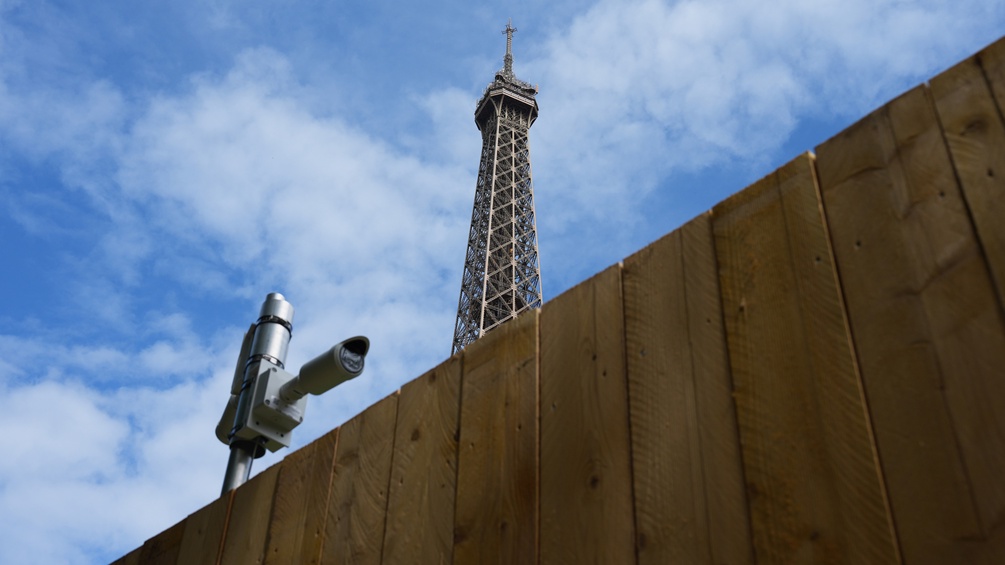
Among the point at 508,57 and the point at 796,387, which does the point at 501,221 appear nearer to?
Answer: the point at 508,57

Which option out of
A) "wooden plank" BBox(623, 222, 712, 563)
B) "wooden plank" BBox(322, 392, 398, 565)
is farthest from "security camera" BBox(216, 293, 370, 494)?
"wooden plank" BBox(623, 222, 712, 563)

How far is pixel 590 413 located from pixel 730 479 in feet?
1.48

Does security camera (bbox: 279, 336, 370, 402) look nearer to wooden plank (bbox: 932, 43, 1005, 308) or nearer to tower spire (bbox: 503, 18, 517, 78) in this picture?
wooden plank (bbox: 932, 43, 1005, 308)

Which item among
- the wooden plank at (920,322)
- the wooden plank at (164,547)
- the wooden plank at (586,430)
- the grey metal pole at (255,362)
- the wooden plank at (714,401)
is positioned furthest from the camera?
the grey metal pole at (255,362)

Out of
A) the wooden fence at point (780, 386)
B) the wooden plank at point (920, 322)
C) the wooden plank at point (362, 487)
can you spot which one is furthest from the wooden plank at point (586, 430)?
the wooden plank at point (362, 487)

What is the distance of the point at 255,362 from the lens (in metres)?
4.09

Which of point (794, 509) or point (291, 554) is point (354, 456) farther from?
point (794, 509)

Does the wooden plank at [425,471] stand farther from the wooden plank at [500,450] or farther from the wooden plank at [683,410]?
the wooden plank at [683,410]

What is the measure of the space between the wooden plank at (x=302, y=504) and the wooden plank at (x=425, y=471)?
37cm

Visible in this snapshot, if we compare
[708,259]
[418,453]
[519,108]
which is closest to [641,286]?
[708,259]

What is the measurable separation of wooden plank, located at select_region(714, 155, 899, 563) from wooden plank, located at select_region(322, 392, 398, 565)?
51.6 inches

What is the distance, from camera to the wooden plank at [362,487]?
8.95 feet

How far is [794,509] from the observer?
167 cm

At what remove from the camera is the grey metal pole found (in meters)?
3.90
